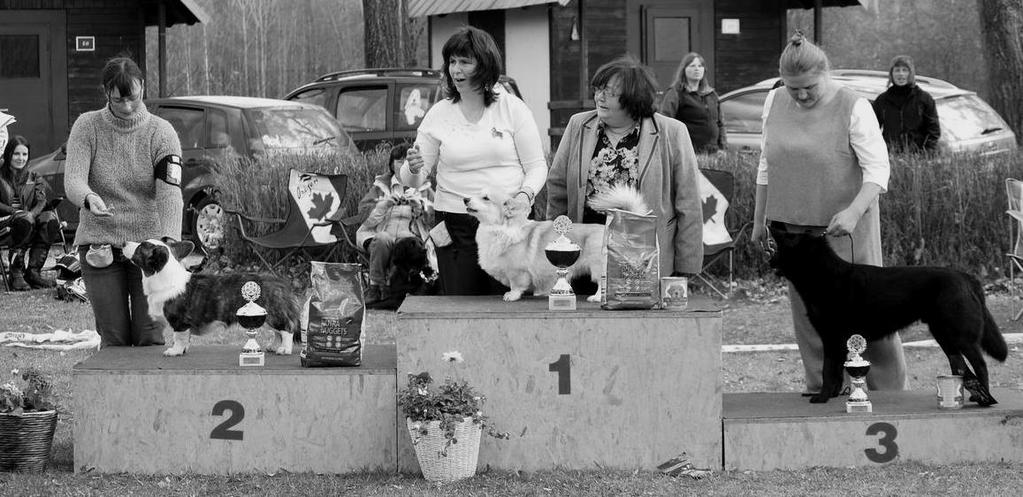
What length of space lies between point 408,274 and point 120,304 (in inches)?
150

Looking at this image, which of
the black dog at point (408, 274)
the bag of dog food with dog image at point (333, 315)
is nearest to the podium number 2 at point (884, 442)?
the bag of dog food with dog image at point (333, 315)

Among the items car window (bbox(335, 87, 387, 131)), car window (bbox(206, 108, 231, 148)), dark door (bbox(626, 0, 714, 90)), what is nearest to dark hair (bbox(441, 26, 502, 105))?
car window (bbox(206, 108, 231, 148))

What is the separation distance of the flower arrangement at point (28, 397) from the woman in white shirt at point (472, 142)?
1628 millimetres

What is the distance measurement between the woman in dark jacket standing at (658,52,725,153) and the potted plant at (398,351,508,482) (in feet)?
21.7

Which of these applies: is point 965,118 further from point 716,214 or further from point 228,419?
point 228,419

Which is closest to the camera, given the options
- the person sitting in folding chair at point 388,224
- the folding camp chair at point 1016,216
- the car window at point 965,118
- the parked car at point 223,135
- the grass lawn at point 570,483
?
the grass lawn at point 570,483

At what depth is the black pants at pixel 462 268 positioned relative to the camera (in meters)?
5.13

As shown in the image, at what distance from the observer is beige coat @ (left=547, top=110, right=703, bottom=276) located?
4910 millimetres

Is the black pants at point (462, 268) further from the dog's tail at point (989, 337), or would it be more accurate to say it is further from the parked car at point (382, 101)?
the parked car at point (382, 101)

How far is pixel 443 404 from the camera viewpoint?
4426 mm

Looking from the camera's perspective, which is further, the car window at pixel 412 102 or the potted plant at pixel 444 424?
the car window at pixel 412 102

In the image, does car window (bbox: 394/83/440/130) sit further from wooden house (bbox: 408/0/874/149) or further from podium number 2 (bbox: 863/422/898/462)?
podium number 2 (bbox: 863/422/898/462)

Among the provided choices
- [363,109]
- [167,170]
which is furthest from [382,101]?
[167,170]

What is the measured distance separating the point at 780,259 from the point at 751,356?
2.72 meters
